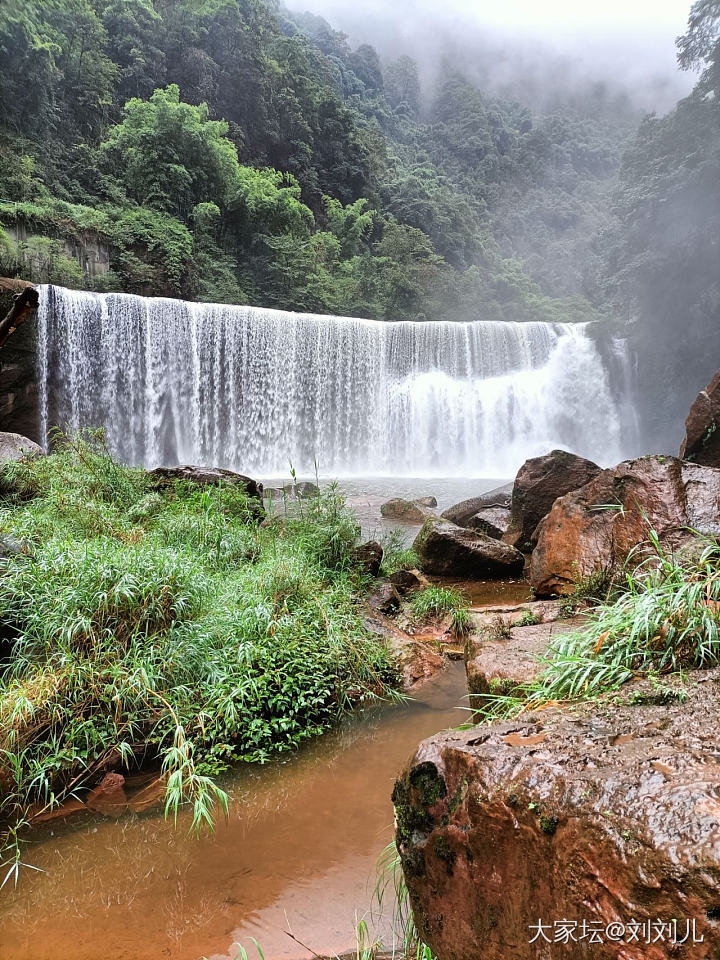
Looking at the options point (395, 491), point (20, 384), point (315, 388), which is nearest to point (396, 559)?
point (395, 491)

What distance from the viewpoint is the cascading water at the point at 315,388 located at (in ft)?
48.2

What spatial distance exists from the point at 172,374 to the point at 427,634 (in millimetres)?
12563

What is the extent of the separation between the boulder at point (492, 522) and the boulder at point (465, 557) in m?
1.33

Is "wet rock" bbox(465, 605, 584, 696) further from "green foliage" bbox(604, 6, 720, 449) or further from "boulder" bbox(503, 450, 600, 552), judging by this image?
"green foliage" bbox(604, 6, 720, 449)

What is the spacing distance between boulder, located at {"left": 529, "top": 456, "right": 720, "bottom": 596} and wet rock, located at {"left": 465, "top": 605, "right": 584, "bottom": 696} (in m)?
0.62

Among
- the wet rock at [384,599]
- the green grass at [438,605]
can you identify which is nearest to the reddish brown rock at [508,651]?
the green grass at [438,605]

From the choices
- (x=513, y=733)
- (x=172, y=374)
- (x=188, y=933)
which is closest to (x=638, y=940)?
(x=513, y=733)

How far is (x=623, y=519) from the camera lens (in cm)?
405

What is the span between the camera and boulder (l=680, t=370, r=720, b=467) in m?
6.77

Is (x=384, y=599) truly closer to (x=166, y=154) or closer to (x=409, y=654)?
(x=409, y=654)

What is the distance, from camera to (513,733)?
5.68 feet

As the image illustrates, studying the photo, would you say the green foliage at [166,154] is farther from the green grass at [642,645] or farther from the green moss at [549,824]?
the green moss at [549,824]

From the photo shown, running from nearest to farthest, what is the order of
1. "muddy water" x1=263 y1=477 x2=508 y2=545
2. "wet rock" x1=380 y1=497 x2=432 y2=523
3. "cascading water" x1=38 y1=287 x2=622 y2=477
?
"muddy water" x1=263 y1=477 x2=508 y2=545
"wet rock" x1=380 y1=497 x2=432 y2=523
"cascading water" x1=38 y1=287 x2=622 y2=477

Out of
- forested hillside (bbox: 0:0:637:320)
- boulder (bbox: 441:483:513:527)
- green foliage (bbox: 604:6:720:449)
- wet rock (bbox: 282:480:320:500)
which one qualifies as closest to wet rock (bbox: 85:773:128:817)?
wet rock (bbox: 282:480:320:500)
